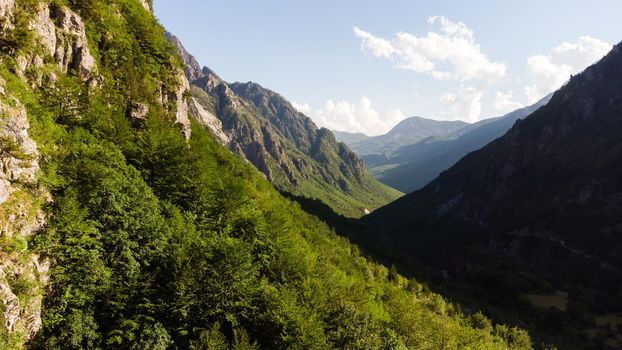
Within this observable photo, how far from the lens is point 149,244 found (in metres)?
40.5

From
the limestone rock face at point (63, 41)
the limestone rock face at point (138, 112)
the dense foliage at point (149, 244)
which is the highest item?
the limestone rock face at point (63, 41)

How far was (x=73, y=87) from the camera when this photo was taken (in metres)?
46.4

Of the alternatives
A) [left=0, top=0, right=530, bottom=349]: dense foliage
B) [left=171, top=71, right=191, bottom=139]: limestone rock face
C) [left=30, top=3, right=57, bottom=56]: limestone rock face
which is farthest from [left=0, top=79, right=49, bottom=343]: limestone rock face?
[left=171, top=71, right=191, bottom=139]: limestone rock face

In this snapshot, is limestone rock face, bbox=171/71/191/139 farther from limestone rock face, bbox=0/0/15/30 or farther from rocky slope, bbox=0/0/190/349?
limestone rock face, bbox=0/0/15/30

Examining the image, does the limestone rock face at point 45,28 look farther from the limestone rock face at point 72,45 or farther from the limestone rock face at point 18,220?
the limestone rock face at point 18,220

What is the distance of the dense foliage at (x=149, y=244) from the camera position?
112 feet

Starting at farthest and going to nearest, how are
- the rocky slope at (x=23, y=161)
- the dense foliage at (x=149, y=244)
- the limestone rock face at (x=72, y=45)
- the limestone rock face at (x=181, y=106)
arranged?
1. the limestone rock face at (x=181, y=106)
2. the limestone rock face at (x=72, y=45)
3. the dense foliage at (x=149, y=244)
4. the rocky slope at (x=23, y=161)

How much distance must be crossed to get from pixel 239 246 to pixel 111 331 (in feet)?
56.7

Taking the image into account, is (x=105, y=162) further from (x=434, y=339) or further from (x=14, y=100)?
→ (x=434, y=339)

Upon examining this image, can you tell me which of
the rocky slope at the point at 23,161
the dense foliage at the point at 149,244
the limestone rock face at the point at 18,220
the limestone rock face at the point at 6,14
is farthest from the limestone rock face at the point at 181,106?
the limestone rock face at the point at 18,220

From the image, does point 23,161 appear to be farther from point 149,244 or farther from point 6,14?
point 6,14

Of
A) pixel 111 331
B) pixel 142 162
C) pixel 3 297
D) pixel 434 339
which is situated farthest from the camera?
pixel 434 339

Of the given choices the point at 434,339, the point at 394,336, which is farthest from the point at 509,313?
the point at 394,336

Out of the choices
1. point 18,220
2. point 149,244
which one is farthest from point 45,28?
point 149,244
